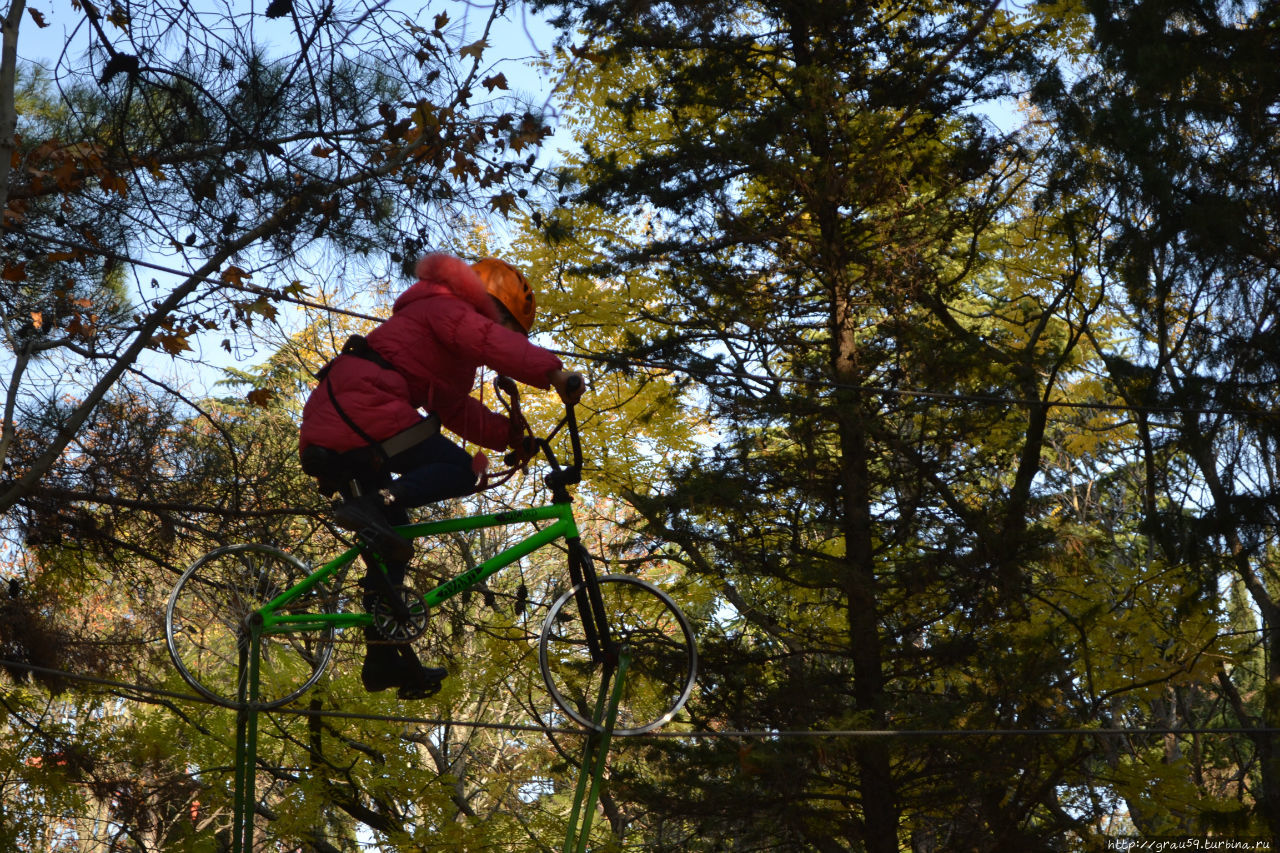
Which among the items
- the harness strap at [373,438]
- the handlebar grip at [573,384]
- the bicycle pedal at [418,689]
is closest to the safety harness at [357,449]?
the harness strap at [373,438]

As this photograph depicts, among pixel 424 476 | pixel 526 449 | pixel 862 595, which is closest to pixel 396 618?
pixel 424 476

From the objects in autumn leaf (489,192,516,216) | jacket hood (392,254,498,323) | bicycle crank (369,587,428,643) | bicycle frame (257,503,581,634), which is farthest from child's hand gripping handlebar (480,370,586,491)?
autumn leaf (489,192,516,216)

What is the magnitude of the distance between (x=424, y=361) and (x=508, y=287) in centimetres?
46

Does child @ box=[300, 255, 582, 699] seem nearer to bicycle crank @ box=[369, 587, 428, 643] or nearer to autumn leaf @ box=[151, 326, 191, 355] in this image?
bicycle crank @ box=[369, 587, 428, 643]

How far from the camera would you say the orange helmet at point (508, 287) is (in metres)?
4.25

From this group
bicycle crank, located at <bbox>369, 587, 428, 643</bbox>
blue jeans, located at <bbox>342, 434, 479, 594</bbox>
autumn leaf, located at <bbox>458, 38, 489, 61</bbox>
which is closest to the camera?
blue jeans, located at <bbox>342, 434, 479, 594</bbox>

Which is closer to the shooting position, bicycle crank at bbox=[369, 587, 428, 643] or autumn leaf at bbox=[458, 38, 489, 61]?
bicycle crank at bbox=[369, 587, 428, 643]

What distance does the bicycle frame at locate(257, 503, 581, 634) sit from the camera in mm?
4227

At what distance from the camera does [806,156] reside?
8.12 metres

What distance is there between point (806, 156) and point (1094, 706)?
170 inches

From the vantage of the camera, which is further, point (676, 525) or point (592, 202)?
point (592, 202)

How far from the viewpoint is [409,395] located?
409 cm

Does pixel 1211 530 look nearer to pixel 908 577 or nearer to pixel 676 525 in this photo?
pixel 908 577

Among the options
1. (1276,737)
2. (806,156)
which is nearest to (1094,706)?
(1276,737)
